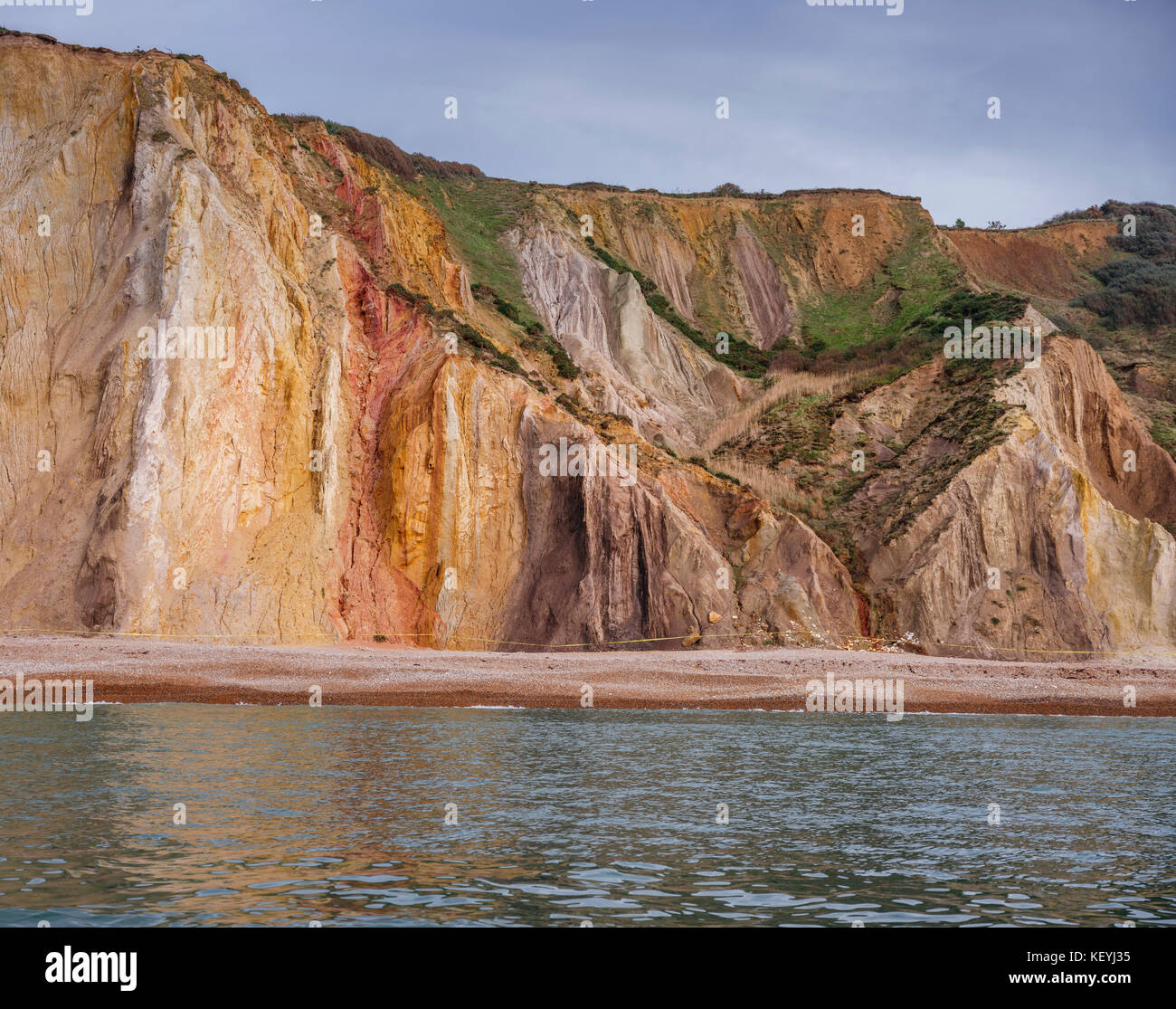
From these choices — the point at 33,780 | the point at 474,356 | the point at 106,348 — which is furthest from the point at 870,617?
the point at 33,780

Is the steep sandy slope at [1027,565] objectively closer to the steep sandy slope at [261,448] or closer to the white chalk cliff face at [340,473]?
the white chalk cliff face at [340,473]

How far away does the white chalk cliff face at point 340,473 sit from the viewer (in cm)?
3170

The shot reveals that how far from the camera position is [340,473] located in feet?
120

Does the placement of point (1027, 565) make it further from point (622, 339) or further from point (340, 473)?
point (622, 339)

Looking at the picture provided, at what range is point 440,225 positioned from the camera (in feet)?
173

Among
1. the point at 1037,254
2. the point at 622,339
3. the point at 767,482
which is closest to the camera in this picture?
the point at 767,482

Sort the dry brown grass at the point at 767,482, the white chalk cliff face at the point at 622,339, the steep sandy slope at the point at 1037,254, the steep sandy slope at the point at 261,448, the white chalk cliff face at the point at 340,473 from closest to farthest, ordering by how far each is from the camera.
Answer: the steep sandy slope at the point at 261,448 < the white chalk cliff face at the point at 340,473 < the dry brown grass at the point at 767,482 < the white chalk cliff face at the point at 622,339 < the steep sandy slope at the point at 1037,254

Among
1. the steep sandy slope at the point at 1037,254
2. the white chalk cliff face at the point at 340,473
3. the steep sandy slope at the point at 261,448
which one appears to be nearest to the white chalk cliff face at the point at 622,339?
the white chalk cliff face at the point at 340,473

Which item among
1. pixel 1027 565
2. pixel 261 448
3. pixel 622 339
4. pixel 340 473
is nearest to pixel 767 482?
pixel 1027 565

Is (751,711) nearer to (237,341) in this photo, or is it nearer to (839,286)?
(237,341)

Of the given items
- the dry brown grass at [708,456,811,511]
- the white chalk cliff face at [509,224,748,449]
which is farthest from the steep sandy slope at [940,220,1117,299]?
the dry brown grass at [708,456,811,511]

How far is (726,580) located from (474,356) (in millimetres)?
12530

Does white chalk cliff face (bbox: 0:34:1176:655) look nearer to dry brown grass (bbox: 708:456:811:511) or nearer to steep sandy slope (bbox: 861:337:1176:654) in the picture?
steep sandy slope (bbox: 861:337:1176:654)
